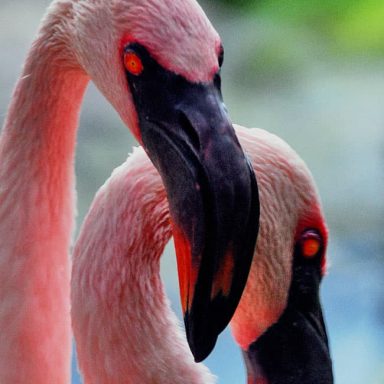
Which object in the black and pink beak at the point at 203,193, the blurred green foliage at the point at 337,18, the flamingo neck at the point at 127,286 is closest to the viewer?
the black and pink beak at the point at 203,193

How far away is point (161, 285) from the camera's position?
108 cm

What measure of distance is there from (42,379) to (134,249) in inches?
9.9

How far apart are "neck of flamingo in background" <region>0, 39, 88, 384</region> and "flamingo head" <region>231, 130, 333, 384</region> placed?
9.8 inches

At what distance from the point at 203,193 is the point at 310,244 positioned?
29 cm

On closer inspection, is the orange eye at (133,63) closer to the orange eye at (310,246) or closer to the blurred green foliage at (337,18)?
the orange eye at (310,246)

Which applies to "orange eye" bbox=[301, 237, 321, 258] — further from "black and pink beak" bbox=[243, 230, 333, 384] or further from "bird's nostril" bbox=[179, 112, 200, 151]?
"bird's nostril" bbox=[179, 112, 200, 151]

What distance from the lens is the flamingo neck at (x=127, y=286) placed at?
1.04m

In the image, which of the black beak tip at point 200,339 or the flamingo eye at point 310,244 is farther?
the flamingo eye at point 310,244

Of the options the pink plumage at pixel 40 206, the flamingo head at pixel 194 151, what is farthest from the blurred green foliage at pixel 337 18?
the flamingo head at pixel 194 151

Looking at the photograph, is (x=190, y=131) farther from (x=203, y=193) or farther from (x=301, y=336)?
(x=301, y=336)

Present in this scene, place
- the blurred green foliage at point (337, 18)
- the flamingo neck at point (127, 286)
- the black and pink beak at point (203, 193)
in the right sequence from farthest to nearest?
the blurred green foliage at point (337, 18) < the flamingo neck at point (127, 286) < the black and pink beak at point (203, 193)

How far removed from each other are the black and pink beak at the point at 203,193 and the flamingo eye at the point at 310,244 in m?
0.24

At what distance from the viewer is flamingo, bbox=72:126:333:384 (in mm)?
1044

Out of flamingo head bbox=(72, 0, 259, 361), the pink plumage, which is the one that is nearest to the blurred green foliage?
the pink plumage
